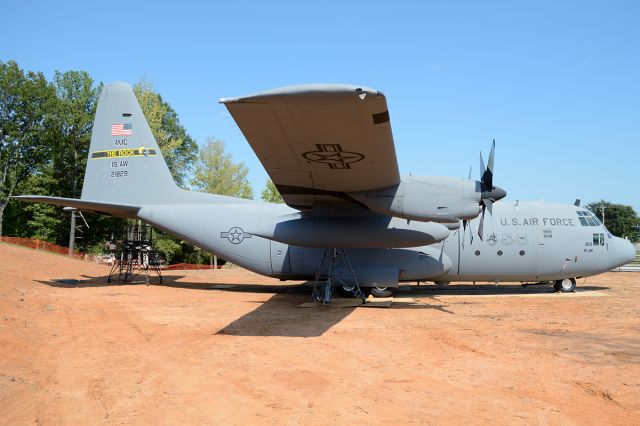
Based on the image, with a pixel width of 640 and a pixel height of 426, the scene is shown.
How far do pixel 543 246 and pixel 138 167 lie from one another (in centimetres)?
1610

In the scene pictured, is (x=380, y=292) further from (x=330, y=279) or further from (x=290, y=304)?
(x=290, y=304)

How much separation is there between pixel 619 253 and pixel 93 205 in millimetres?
19946

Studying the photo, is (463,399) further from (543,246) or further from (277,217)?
(543,246)

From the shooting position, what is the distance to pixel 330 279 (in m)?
15.6

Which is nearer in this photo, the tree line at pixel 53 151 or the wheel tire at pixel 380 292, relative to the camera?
the wheel tire at pixel 380 292

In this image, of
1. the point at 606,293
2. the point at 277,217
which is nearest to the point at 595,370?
the point at 277,217

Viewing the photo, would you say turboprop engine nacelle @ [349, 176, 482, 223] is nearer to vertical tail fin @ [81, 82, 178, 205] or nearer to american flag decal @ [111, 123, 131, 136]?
vertical tail fin @ [81, 82, 178, 205]

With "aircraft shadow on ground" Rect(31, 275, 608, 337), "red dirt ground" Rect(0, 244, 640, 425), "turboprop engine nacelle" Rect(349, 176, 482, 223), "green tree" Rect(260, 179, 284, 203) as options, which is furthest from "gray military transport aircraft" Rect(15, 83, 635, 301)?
"green tree" Rect(260, 179, 284, 203)

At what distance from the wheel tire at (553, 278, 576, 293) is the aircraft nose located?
4.91 feet

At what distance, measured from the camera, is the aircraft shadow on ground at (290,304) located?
11.3 m

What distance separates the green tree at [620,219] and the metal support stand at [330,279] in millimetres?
104347

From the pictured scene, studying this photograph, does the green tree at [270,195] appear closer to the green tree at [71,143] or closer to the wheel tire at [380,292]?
the green tree at [71,143]

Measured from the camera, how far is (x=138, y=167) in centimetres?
1906

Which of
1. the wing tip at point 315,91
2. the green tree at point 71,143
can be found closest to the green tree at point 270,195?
the green tree at point 71,143
